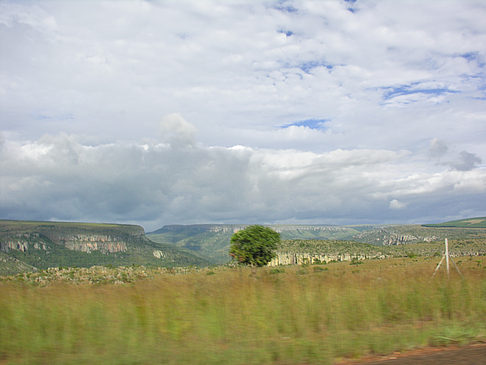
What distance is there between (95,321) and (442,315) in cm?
790

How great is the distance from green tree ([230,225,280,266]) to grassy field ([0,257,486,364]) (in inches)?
1580

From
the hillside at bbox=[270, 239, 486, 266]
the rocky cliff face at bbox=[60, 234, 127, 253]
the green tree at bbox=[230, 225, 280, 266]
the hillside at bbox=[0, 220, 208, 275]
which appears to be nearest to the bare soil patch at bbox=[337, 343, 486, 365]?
the green tree at bbox=[230, 225, 280, 266]

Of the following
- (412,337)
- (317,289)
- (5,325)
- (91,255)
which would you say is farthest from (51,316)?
(91,255)

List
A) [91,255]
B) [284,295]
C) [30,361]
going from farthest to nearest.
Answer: [91,255] → [284,295] → [30,361]

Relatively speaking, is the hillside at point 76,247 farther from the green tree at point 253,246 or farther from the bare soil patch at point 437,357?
the bare soil patch at point 437,357

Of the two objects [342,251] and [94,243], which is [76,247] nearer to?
[94,243]

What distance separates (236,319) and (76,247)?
183 metres

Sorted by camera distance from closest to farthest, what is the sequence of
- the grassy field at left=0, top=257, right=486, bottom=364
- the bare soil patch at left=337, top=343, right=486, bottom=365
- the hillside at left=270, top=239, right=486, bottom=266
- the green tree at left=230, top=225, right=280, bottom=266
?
the bare soil patch at left=337, top=343, right=486, bottom=365 → the grassy field at left=0, top=257, right=486, bottom=364 → the green tree at left=230, top=225, right=280, bottom=266 → the hillside at left=270, top=239, right=486, bottom=266

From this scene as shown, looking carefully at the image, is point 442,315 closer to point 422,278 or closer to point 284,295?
point 422,278

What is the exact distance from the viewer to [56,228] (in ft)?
587

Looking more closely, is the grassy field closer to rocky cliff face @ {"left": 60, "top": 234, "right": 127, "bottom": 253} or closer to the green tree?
the green tree

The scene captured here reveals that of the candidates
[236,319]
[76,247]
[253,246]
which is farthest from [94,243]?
[236,319]

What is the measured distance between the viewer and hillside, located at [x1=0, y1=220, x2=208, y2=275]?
151 m

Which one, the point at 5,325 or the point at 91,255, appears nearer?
the point at 5,325
